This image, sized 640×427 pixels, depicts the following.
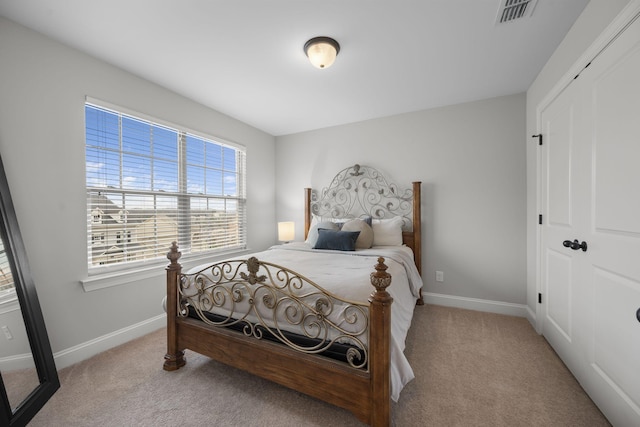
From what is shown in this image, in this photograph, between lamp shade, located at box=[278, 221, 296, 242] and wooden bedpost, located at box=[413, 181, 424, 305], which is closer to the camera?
wooden bedpost, located at box=[413, 181, 424, 305]

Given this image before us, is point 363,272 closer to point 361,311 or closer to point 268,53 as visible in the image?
point 361,311

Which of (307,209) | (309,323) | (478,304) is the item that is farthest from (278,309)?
(478,304)

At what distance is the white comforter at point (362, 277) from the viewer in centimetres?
133

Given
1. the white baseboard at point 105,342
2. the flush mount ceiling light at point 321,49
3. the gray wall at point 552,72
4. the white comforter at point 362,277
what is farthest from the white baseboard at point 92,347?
the gray wall at point 552,72

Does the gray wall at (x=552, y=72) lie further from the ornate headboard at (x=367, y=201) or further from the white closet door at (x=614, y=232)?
the ornate headboard at (x=367, y=201)

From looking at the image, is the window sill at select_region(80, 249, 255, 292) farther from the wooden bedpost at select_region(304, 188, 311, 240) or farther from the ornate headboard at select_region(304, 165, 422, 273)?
the ornate headboard at select_region(304, 165, 422, 273)

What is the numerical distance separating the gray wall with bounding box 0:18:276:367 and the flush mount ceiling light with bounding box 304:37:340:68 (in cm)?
178

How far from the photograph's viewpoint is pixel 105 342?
2.18 metres

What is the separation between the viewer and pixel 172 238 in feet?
9.17

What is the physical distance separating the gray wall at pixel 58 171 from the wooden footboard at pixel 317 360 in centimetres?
81

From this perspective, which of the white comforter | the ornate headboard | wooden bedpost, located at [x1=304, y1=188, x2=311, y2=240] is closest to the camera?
the white comforter

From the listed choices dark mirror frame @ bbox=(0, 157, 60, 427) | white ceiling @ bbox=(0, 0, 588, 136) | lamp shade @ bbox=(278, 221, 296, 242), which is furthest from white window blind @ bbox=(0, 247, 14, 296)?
lamp shade @ bbox=(278, 221, 296, 242)

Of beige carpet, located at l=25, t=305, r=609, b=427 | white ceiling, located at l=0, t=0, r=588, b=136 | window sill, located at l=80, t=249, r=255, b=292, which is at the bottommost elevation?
beige carpet, located at l=25, t=305, r=609, b=427

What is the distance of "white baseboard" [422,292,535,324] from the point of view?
2820mm
